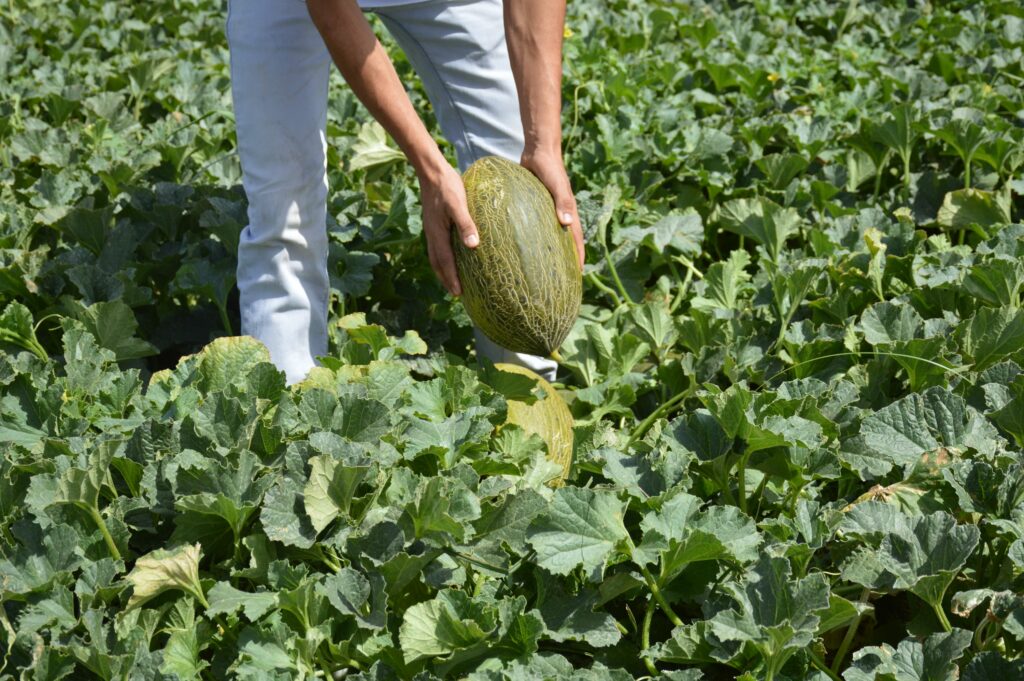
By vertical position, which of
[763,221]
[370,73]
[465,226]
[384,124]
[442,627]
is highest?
[370,73]

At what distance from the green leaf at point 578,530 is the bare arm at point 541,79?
1.06 meters

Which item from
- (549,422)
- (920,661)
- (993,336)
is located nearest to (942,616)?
(920,661)

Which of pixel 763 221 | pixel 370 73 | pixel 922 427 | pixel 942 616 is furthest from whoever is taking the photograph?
pixel 763 221

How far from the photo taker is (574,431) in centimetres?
292

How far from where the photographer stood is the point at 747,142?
444 centimetres

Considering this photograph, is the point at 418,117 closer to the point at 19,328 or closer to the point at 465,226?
the point at 465,226

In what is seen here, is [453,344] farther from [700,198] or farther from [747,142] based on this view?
[747,142]

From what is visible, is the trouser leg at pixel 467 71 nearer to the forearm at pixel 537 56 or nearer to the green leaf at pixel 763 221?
the forearm at pixel 537 56

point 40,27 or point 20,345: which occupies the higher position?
point 40,27

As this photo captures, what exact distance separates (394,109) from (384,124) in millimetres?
65

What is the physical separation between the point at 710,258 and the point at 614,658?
6.87ft

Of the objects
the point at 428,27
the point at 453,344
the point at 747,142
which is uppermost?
the point at 428,27

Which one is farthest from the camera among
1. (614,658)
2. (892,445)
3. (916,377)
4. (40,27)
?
(40,27)

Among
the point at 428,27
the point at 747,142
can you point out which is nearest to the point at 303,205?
the point at 428,27
